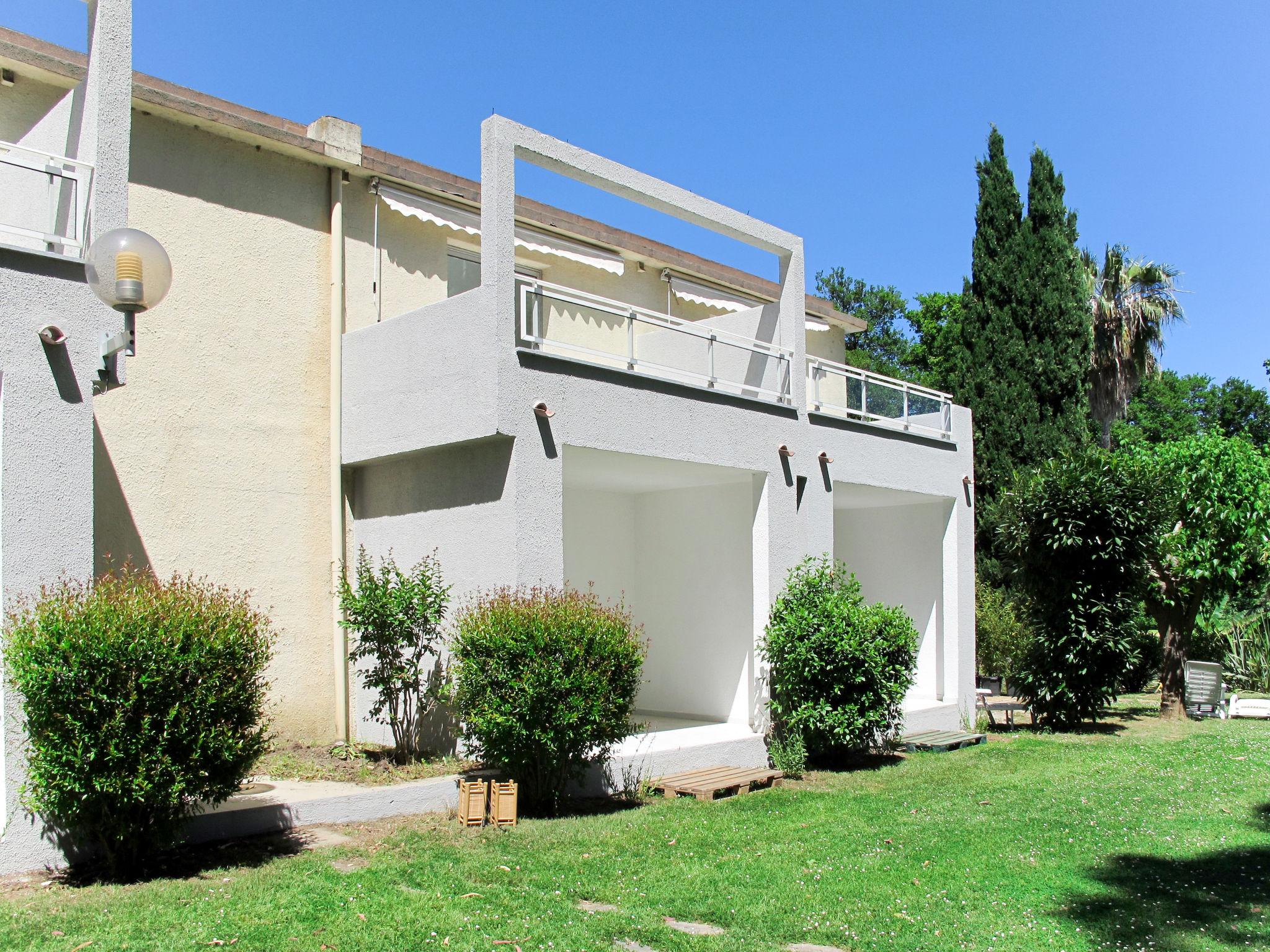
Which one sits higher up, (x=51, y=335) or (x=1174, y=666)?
(x=51, y=335)

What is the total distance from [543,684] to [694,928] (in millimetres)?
3700

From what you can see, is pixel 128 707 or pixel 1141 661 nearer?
pixel 128 707

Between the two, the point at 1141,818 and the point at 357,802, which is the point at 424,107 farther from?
the point at 1141,818

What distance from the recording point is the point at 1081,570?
61.7ft

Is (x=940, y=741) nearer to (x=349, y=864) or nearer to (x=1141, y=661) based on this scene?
(x=1141, y=661)

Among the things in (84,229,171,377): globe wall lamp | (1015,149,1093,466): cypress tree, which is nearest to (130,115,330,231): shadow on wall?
(84,229,171,377): globe wall lamp

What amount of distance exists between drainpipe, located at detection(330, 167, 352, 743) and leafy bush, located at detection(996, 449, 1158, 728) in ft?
41.2

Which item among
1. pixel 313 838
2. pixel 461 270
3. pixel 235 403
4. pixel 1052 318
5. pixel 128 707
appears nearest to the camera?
pixel 128 707

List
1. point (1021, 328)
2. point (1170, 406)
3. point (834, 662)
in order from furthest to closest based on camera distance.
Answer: point (1170, 406) < point (1021, 328) < point (834, 662)

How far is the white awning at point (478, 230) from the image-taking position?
1498 centimetres

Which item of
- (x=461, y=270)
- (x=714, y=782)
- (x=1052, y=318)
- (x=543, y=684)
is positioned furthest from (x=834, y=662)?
(x=1052, y=318)

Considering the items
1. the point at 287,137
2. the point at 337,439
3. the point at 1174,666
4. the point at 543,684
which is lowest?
the point at 1174,666

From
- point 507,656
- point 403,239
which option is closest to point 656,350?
point 403,239

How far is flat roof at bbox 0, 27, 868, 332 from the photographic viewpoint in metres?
12.3
